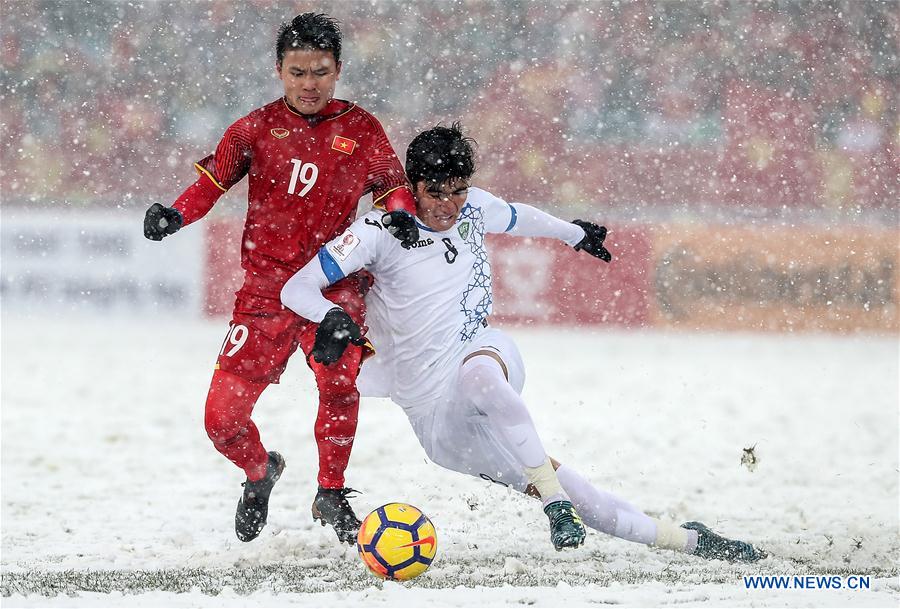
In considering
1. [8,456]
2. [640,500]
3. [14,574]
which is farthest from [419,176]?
[8,456]

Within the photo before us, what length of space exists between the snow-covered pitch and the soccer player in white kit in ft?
0.81

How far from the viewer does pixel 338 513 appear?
14.2ft

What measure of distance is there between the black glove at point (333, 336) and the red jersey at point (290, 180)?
0.46m

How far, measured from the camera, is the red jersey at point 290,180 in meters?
4.21

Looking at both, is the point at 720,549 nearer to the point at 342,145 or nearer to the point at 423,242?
the point at 423,242

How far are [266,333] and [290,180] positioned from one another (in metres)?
0.56

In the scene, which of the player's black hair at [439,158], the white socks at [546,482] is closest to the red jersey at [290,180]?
the player's black hair at [439,158]

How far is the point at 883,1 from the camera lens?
44.4ft

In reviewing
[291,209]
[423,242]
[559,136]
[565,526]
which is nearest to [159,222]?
[291,209]

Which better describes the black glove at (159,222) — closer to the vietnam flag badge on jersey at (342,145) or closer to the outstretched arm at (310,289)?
the outstretched arm at (310,289)

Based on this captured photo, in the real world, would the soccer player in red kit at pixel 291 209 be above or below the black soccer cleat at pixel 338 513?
above

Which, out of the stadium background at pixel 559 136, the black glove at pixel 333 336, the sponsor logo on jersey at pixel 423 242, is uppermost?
the stadium background at pixel 559 136

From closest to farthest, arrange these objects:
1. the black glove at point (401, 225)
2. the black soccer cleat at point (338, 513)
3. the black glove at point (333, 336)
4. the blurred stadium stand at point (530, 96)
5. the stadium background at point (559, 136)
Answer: the black glove at point (333, 336) < the black glove at point (401, 225) < the black soccer cleat at point (338, 513) < the stadium background at point (559, 136) < the blurred stadium stand at point (530, 96)

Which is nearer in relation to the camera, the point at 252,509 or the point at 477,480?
the point at 252,509
